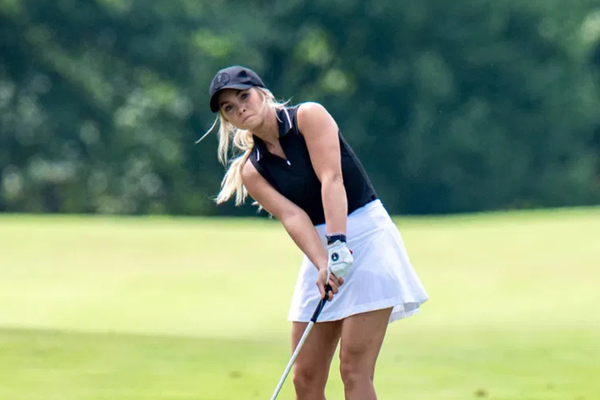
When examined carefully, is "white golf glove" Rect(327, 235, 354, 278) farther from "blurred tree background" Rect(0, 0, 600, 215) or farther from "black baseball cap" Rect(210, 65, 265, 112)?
"blurred tree background" Rect(0, 0, 600, 215)

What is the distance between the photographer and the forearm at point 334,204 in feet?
14.9

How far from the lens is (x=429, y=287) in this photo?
1459 centimetres

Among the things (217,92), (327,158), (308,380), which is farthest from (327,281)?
(217,92)

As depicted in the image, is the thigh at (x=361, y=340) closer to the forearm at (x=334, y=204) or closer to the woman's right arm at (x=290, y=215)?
the woman's right arm at (x=290, y=215)

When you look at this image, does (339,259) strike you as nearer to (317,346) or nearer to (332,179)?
(332,179)

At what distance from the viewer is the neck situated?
4.66 metres

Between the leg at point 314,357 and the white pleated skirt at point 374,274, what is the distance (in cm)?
14

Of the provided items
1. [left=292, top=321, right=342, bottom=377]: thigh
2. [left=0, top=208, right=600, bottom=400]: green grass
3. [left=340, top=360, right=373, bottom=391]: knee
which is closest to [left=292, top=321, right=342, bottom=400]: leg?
[left=292, top=321, right=342, bottom=377]: thigh

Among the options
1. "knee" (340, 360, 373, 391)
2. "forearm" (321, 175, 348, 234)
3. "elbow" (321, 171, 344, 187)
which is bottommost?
"knee" (340, 360, 373, 391)

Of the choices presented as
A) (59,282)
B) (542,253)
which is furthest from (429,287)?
(59,282)

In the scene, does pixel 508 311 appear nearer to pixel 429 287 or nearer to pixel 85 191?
pixel 429 287

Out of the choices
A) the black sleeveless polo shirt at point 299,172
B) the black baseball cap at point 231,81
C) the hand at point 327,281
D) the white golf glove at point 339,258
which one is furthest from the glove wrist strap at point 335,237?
the black baseball cap at point 231,81

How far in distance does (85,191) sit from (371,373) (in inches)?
1691

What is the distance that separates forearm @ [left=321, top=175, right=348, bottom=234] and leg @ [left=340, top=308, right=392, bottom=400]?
367 mm
